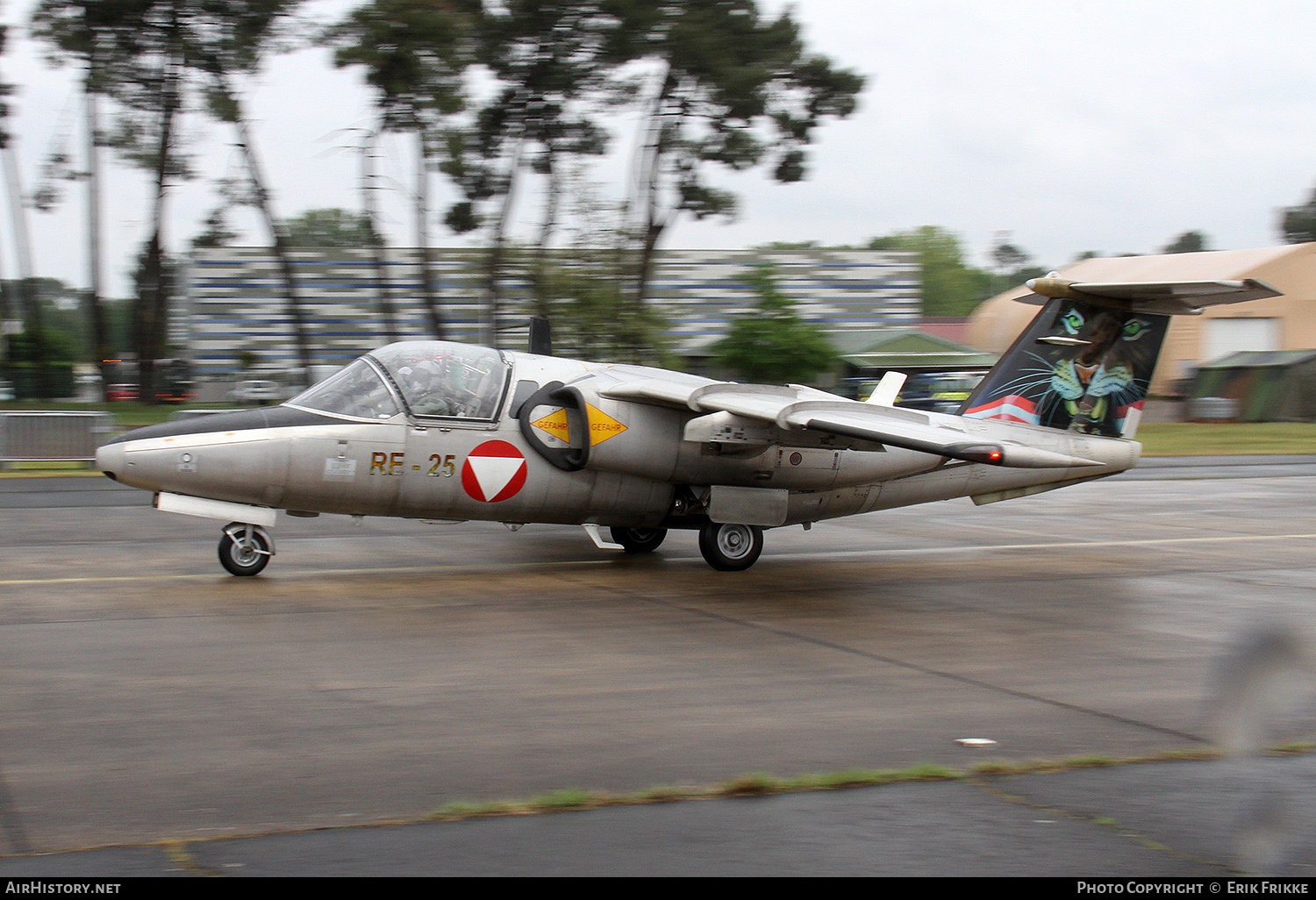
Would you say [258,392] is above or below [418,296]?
below

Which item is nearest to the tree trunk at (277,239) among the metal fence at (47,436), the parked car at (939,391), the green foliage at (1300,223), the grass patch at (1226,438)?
the metal fence at (47,436)

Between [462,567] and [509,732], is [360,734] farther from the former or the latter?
[462,567]

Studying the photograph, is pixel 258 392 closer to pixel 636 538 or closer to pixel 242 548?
pixel 636 538

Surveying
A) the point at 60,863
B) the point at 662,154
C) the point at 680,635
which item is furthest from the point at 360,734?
the point at 662,154

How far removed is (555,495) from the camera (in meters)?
11.9

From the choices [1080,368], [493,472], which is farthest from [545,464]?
[1080,368]

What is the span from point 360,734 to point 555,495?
223 inches

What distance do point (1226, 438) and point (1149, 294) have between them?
98.3 feet

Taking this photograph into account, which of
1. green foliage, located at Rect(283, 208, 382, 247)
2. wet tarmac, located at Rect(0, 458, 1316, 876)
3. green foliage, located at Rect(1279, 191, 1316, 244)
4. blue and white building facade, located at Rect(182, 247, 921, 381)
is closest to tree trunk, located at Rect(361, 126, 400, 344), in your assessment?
blue and white building facade, located at Rect(182, 247, 921, 381)

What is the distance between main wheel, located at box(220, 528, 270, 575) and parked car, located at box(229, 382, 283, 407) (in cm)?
3129

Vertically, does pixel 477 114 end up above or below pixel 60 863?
above

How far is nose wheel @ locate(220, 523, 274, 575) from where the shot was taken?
36.7ft

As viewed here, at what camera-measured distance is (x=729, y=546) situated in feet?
41.4
